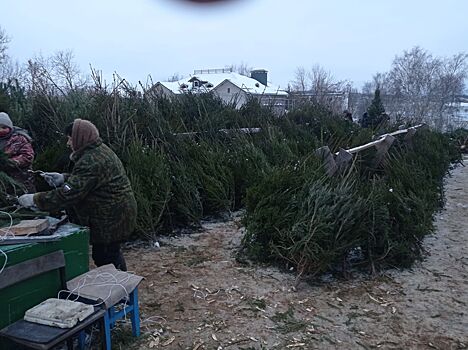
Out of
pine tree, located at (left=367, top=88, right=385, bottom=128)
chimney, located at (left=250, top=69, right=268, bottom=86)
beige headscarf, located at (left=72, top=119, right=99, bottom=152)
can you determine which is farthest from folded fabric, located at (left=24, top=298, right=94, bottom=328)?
chimney, located at (left=250, top=69, right=268, bottom=86)

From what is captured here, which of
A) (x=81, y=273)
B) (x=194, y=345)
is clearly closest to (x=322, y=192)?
(x=194, y=345)

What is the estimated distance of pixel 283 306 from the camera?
3.90 metres

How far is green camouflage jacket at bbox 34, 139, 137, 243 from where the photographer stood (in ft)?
10.4

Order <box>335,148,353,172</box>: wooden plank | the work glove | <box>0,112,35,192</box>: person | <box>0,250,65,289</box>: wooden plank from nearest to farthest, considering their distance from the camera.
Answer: <box>0,250,65,289</box>: wooden plank < the work glove < <box>0,112,35,192</box>: person < <box>335,148,353,172</box>: wooden plank

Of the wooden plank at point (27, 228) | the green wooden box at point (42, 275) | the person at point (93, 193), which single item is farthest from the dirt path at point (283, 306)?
the wooden plank at point (27, 228)

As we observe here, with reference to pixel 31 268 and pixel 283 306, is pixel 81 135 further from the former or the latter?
pixel 283 306

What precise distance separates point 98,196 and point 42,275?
0.83 metres

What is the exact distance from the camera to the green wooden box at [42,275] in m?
2.48

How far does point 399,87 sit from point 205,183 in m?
44.4

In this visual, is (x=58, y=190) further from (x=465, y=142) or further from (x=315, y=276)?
(x=465, y=142)

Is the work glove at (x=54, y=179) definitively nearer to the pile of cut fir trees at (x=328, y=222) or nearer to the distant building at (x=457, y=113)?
the pile of cut fir trees at (x=328, y=222)

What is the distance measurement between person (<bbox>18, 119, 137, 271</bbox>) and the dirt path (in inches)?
32.5

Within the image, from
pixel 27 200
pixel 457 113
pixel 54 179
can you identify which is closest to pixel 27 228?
pixel 27 200

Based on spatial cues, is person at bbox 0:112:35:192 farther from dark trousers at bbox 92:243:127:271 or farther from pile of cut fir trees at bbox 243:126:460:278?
pile of cut fir trees at bbox 243:126:460:278
